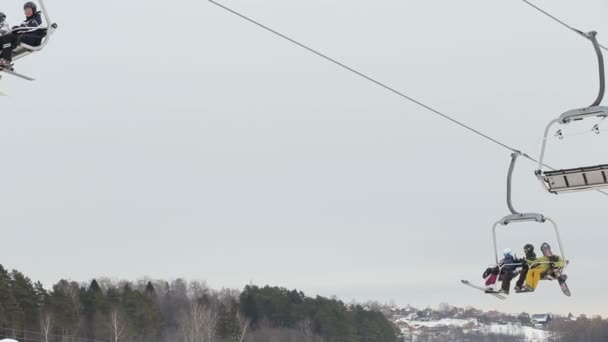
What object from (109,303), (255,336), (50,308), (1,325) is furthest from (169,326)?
(1,325)

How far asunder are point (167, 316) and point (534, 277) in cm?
11139

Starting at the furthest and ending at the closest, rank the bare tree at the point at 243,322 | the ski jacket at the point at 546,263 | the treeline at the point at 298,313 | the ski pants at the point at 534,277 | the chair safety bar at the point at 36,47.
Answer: the treeline at the point at 298,313, the bare tree at the point at 243,322, the ski pants at the point at 534,277, the ski jacket at the point at 546,263, the chair safety bar at the point at 36,47

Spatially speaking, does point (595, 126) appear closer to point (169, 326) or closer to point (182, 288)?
point (169, 326)

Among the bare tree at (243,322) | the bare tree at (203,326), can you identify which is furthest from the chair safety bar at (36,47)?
the bare tree at (243,322)

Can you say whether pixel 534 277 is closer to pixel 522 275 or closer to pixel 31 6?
pixel 522 275

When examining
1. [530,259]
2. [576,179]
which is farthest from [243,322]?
[576,179]

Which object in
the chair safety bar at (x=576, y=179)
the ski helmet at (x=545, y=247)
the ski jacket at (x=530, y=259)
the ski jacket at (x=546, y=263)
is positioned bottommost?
the ski jacket at (x=546, y=263)

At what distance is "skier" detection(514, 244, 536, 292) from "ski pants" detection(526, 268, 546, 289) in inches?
5.7

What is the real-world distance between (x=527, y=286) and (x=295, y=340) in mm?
99310

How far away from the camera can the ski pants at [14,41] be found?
17797 mm

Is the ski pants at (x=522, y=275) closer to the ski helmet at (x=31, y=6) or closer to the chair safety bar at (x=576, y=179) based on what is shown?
the chair safety bar at (x=576, y=179)

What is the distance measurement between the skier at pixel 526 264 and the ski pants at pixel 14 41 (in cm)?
1238

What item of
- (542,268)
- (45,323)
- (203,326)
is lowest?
(542,268)

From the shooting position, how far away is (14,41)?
→ 17875mm
